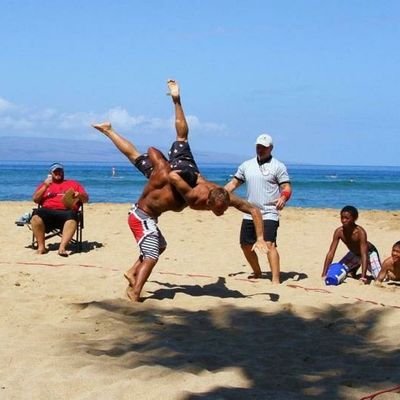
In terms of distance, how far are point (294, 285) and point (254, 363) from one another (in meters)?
3.23

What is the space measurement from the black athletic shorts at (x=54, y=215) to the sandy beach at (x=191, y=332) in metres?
0.48

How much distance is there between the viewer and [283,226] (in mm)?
14414

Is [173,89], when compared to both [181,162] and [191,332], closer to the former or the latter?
[181,162]

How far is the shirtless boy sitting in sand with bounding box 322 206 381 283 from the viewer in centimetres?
837

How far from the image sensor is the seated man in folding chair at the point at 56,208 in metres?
10.2

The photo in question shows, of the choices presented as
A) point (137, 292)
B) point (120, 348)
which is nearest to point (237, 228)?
point (137, 292)

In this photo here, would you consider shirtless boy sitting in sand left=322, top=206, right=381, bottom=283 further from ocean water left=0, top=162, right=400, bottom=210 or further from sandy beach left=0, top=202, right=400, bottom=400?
ocean water left=0, top=162, right=400, bottom=210

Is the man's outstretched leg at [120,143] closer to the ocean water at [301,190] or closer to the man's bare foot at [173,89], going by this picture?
the man's bare foot at [173,89]

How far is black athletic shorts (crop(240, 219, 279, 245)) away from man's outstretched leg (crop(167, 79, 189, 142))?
5.14 feet

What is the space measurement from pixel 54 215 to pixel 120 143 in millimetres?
3436

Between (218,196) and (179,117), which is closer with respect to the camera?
(218,196)

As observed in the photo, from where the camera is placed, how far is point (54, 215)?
33.8ft

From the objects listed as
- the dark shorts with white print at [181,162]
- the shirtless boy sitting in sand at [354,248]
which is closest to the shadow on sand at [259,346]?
the dark shorts with white print at [181,162]

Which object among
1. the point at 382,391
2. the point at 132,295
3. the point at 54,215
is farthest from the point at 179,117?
the point at 54,215
